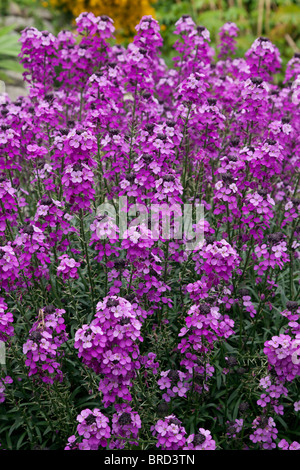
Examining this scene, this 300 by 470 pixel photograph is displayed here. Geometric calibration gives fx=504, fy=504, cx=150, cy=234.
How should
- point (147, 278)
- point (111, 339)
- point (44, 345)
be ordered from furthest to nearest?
point (147, 278) → point (44, 345) → point (111, 339)

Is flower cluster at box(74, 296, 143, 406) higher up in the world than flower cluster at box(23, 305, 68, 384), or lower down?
higher up

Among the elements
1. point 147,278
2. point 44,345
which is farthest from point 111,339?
point 147,278

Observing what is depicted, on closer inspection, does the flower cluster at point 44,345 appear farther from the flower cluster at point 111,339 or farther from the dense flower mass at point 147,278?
the flower cluster at point 111,339

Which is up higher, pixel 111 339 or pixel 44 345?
pixel 111 339

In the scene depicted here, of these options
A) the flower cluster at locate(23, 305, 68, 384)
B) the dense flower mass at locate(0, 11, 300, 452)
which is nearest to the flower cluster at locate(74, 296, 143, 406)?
the dense flower mass at locate(0, 11, 300, 452)

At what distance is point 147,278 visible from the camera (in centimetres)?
346

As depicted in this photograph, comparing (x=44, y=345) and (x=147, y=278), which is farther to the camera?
(x=147, y=278)

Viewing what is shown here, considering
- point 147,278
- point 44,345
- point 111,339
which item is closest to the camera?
point 111,339

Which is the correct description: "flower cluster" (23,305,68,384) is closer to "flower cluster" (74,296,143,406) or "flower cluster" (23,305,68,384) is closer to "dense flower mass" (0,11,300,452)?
"dense flower mass" (0,11,300,452)

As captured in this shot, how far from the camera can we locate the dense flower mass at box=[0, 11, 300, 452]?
3.08 m

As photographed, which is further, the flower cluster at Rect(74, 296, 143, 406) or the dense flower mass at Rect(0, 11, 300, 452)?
the dense flower mass at Rect(0, 11, 300, 452)

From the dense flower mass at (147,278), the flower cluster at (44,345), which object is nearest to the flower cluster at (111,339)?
the dense flower mass at (147,278)

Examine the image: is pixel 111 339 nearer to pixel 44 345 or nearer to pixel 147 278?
pixel 44 345
